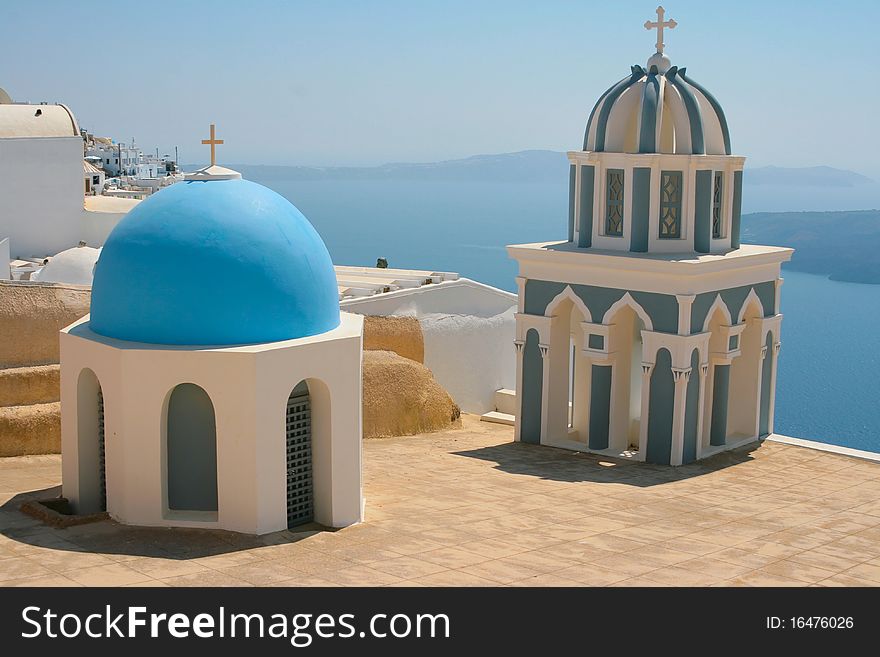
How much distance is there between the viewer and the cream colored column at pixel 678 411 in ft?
59.1

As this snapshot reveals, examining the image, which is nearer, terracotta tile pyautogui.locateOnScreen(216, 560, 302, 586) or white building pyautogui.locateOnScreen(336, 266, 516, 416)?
terracotta tile pyautogui.locateOnScreen(216, 560, 302, 586)

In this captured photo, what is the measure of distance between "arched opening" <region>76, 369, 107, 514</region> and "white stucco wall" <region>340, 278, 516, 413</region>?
12.2 m

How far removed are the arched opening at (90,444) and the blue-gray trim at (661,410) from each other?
887 cm

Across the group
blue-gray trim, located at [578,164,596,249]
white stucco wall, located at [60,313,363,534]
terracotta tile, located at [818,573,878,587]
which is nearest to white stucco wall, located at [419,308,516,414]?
blue-gray trim, located at [578,164,596,249]

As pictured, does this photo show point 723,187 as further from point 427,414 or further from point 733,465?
point 427,414

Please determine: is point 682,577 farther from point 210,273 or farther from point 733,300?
point 733,300

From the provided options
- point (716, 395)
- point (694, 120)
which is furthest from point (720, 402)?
point (694, 120)

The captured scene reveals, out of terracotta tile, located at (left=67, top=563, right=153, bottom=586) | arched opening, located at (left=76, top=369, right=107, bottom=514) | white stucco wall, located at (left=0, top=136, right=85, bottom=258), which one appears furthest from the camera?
white stucco wall, located at (left=0, top=136, right=85, bottom=258)

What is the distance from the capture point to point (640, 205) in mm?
18781

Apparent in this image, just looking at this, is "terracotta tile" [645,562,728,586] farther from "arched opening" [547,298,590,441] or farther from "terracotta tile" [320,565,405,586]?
"arched opening" [547,298,590,441]

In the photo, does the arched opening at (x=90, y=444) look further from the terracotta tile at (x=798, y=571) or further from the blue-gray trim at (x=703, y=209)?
the blue-gray trim at (x=703, y=209)

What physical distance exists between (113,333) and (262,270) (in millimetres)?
1965

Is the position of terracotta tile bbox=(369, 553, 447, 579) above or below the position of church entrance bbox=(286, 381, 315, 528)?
below

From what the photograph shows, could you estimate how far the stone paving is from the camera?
11.3 metres
